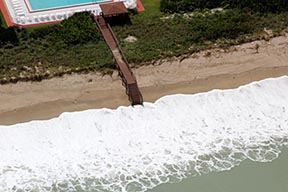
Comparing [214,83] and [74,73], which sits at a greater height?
[74,73]

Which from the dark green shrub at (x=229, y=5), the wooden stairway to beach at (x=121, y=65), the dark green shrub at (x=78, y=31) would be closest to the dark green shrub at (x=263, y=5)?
the dark green shrub at (x=229, y=5)

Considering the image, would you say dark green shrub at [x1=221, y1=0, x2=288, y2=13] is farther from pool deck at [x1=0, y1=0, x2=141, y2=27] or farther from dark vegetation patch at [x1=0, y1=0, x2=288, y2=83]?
pool deck at [x1=0, y1=0, x2=141, y2=27]

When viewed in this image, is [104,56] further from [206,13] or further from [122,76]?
[206,13]

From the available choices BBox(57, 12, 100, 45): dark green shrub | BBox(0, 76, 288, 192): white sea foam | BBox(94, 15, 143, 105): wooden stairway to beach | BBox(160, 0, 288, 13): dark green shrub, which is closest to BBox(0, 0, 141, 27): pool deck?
BBox(57, 12, 100, 45): dark green shrub

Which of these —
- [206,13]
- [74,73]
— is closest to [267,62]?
[206,13]

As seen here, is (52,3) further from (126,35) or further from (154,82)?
(154,82)
